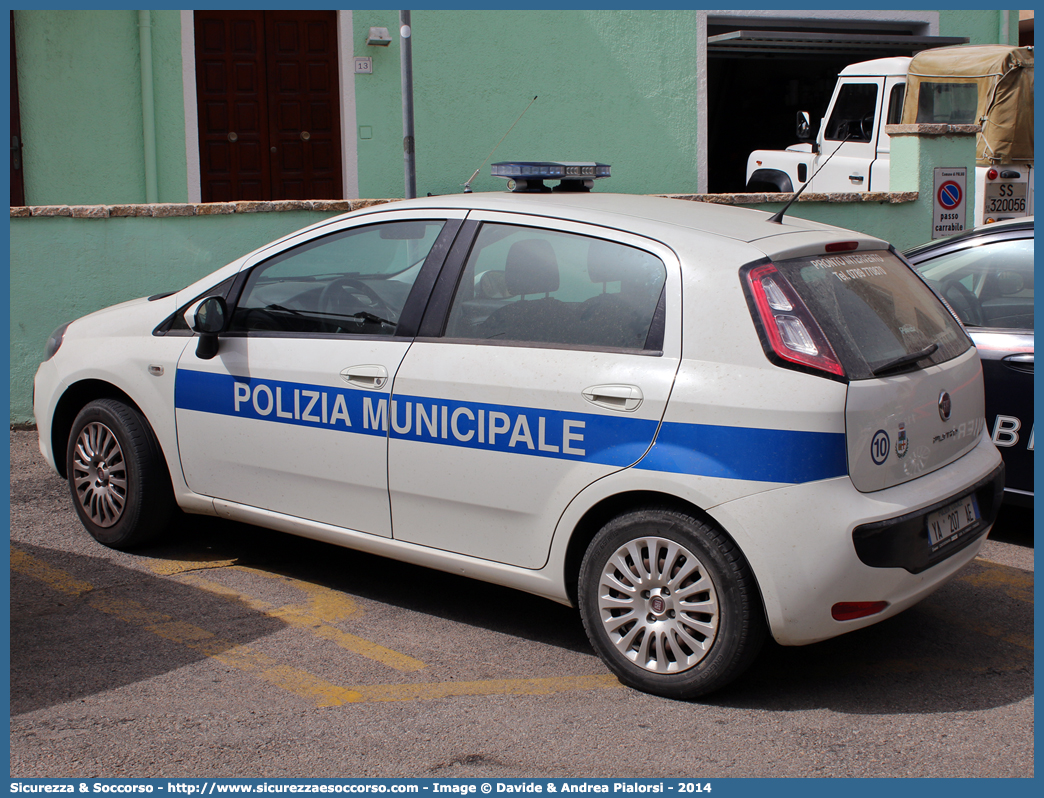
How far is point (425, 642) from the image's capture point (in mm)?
3893

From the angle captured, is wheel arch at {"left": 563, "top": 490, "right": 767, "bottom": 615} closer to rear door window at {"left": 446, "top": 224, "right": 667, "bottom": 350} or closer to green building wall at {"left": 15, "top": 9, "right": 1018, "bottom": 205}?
rear door window at {"left": 446, "top": 224, "right": 667, "bottom": 350}

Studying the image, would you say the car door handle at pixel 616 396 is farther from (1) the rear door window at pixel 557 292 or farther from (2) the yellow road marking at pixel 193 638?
(2) the yellow road marking at pixel 193 638

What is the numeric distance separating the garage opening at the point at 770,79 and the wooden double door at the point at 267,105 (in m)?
5.33

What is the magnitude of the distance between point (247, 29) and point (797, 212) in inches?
247

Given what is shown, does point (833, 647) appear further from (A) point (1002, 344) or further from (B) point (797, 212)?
(B) point (797, 212)

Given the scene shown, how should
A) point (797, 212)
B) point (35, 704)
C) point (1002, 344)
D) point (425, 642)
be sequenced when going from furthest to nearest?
point (797, 212), point (1002, 344), point (425, 642), point (35, 704)

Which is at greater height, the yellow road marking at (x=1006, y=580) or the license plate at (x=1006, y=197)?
the license plate at (x=1006, y=197)

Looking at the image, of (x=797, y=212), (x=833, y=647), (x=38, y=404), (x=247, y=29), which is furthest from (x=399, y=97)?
(x=833, y=647)

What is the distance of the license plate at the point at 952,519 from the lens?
11.0ft

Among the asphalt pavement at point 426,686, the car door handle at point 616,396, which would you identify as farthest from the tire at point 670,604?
the car door handle at point 616,396

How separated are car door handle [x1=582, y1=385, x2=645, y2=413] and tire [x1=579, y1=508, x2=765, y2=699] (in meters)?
0.34

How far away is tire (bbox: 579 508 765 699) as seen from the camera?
324 cm

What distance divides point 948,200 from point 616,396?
6.75 meters

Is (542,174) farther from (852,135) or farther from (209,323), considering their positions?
(852,135)
